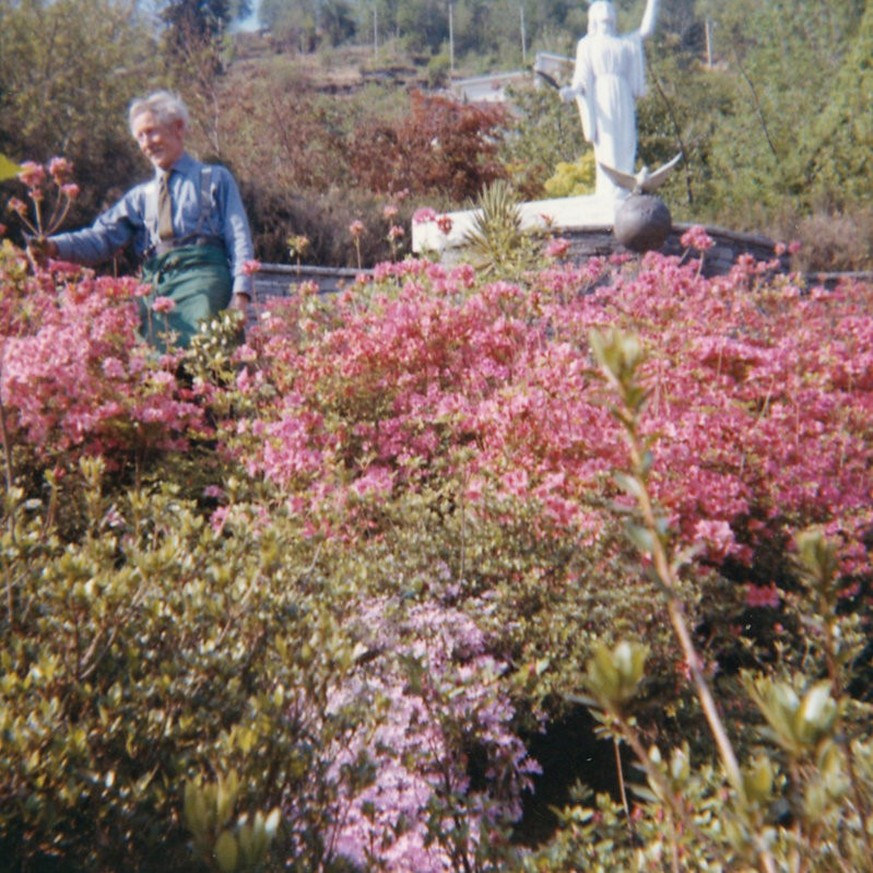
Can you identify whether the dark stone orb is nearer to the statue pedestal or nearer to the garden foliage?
the statue pedestal

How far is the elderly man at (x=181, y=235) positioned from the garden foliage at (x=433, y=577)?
13.9 inches

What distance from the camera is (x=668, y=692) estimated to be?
2.78 meters

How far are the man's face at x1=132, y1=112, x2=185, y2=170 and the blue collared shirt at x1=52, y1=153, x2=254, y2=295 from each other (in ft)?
0.21

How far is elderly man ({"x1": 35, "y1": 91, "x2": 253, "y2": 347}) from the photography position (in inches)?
201

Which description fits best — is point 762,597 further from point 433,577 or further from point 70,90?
point 70,90

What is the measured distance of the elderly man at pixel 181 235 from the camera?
201 inches

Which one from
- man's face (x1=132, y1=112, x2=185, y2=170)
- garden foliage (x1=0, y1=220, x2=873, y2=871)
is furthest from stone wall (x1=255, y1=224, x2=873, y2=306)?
garden foliage (x1=0, y1=220, x2=873, y2=871)

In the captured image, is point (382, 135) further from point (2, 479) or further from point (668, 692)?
point (668, 692)

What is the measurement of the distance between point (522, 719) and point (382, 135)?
54.7ft

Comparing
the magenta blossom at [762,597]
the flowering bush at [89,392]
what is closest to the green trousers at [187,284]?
the flowering bush at [89,392]

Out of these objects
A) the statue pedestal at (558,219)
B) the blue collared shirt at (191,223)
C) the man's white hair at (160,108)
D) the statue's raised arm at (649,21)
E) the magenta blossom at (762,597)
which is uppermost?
the man's white hair at (160,108)


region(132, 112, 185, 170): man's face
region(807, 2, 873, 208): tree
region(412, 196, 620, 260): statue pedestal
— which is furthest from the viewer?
region(807, 2, 873, 208): tree

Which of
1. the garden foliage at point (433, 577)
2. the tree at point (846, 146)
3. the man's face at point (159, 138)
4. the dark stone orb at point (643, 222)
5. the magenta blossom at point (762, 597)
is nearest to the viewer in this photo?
the garden foliage at point (433, 577)

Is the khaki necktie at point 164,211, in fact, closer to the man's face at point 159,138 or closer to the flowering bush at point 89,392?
the man's face at point 159,138
